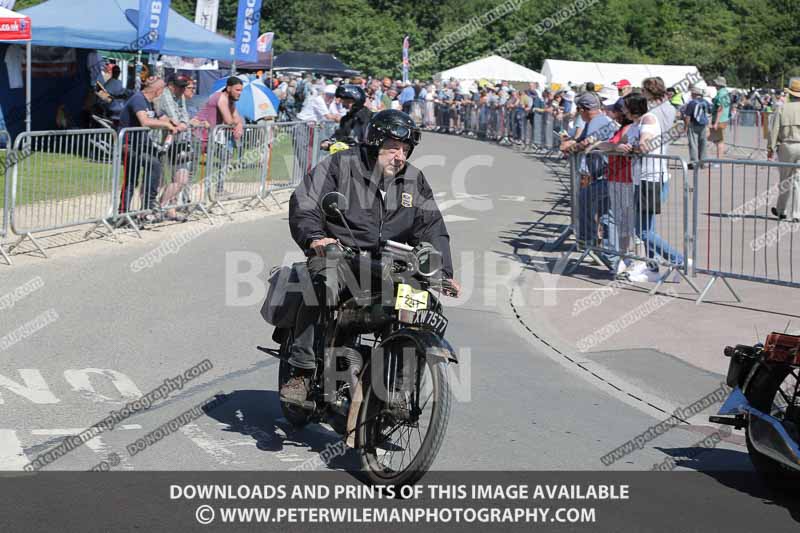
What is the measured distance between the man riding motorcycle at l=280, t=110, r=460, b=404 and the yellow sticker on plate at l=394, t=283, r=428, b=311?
503 mm

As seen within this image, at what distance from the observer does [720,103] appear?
26812 mm

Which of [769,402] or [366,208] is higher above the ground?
[366,208]

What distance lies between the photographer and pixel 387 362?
5.41 meters

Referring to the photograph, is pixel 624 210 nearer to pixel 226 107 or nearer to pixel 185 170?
pixel 185 170

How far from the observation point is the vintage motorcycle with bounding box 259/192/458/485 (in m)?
5.13

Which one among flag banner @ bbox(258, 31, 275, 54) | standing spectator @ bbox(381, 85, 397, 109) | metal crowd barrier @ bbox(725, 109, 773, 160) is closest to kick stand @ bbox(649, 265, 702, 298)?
metal crowd barrier @ bbox(725, 109, 773, 160)

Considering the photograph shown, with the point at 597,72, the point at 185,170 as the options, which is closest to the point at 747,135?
the point at 597,72

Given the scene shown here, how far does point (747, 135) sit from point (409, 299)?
30.8 metres

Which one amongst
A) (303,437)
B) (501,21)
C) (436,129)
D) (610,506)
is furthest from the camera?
(501,21)

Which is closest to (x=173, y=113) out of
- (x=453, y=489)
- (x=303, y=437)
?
(x=303, y=437)

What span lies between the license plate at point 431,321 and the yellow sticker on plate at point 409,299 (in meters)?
0.06

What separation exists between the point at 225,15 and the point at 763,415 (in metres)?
83.2

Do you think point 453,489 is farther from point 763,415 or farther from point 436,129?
point 436,129

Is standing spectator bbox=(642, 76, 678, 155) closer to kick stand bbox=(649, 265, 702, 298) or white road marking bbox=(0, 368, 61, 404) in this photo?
kick stand bbox=(649, 265, 702, 298)
